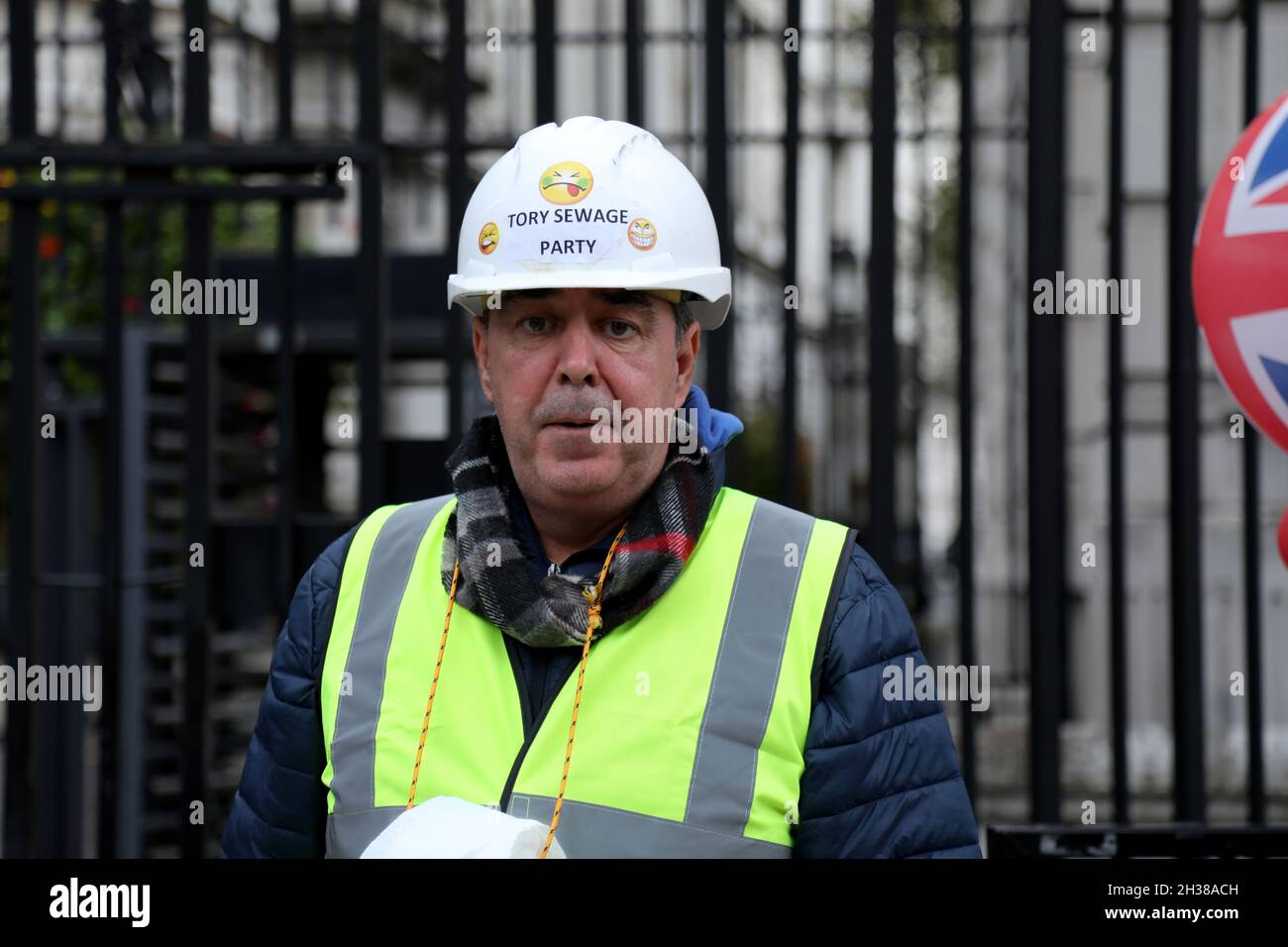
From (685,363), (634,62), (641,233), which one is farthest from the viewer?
(634,62)

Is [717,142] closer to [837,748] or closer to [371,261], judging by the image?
[371,261]

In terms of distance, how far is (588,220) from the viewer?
97.5 inches

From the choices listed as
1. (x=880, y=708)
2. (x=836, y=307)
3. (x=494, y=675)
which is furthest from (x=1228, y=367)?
(x=836, y=307)

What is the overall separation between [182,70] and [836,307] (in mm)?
7008

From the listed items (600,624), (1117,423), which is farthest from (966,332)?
(600,624)

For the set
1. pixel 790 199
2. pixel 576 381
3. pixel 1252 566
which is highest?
pixel 790 199

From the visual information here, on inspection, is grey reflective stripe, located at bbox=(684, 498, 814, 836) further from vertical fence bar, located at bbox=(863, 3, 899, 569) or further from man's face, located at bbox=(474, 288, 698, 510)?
vertical fence bar, located at bbox=(863, 3, 899, 569)

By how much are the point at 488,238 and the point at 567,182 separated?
6.5 inches

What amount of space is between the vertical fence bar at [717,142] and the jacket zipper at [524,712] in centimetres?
131

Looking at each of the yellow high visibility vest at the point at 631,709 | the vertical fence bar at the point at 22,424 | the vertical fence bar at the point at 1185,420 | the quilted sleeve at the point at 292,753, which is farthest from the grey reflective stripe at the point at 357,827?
the vertical fence bar at the point at 1185,420

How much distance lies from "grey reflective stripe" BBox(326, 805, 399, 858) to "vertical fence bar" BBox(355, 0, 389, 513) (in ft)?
4.60

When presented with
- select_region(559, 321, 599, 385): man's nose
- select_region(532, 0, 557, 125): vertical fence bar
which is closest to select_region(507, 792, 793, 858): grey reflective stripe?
select_region(559, 321, 599, 385): man's nose

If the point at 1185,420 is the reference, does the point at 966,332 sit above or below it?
above

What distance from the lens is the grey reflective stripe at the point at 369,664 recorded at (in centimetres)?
244
